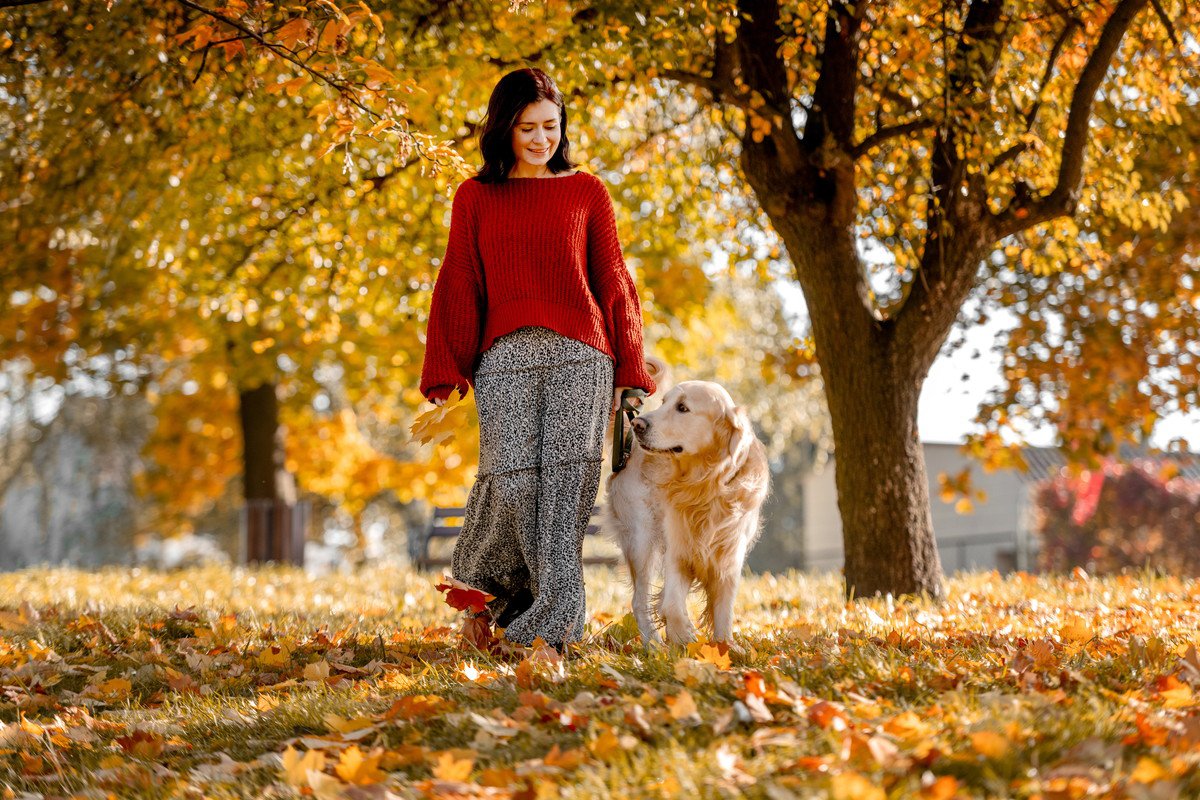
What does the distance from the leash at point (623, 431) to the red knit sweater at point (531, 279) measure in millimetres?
66

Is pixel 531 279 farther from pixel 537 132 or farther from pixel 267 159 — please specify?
pixel 267 159

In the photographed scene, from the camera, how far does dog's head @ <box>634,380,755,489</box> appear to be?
13.9 feet

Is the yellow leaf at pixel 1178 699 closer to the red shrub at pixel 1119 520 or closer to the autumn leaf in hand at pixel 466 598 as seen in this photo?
the autumn leaf in hand at pixel 466 598

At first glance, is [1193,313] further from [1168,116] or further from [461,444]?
[461,444]

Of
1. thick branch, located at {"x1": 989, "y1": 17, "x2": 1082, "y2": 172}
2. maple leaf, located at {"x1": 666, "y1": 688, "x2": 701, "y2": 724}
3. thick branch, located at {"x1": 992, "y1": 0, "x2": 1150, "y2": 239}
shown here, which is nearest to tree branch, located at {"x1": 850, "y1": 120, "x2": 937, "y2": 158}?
thick branch, located at {"x1": 989, "y1": 17, "x2": 1082, "y2": 172}

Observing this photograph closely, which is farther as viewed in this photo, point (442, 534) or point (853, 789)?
point (442, 534)

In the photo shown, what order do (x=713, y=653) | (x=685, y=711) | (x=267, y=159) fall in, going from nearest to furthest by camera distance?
(x=685, y=711)
(x=713, y=653)
(x=267, y=159)

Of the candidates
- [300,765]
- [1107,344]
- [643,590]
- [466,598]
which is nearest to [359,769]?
[300,765]

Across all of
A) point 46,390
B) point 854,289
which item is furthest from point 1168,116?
point 46,390

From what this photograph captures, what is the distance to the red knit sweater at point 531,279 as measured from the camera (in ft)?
14.1

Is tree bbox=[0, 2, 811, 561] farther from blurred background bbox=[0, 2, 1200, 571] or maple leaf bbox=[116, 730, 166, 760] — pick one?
maple leaf bbox=[116, 730, 166, 760]

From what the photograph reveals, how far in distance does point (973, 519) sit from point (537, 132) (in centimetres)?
2421

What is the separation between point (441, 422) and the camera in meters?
4.46

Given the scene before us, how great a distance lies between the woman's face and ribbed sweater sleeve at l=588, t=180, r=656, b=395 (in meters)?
0.25
